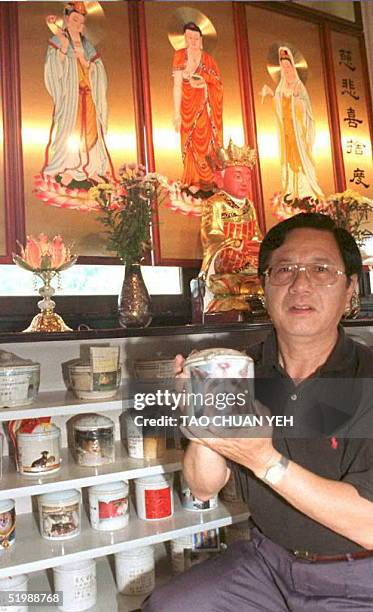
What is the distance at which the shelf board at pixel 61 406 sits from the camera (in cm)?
152

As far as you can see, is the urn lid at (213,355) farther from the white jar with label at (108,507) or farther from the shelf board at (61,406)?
the white jar with label at (108,507)

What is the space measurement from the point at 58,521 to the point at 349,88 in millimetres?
2521

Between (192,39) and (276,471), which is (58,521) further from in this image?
(192,39)

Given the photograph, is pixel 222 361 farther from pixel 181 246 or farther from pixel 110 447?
pixel 181 246

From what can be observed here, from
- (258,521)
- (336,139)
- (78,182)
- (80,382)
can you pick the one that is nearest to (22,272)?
(78,182)

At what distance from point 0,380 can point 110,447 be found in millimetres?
392

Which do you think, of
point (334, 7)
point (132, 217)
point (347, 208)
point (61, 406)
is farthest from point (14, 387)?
point (334, 7)

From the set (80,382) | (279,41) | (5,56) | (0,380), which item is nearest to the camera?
(0,380)

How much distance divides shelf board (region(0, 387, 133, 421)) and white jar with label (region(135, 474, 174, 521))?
256 mm

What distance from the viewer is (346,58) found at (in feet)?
9.74

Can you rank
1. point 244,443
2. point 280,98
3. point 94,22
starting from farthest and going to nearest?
point 280,98
point 94,22
point 244,443

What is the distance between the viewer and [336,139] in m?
2.84

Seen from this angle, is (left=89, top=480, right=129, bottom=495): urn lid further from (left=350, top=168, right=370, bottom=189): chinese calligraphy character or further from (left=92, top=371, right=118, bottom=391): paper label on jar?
(left=350, top=168, right=370, bottom=189): chinese calligraphy character

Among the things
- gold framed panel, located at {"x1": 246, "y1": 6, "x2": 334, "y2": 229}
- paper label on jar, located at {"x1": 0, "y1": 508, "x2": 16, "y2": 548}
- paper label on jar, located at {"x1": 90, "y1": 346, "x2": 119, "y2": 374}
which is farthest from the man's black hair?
gold framed panel, located at {"x1": 246, "y1": 6, "x2": 334, "y2": 229}
